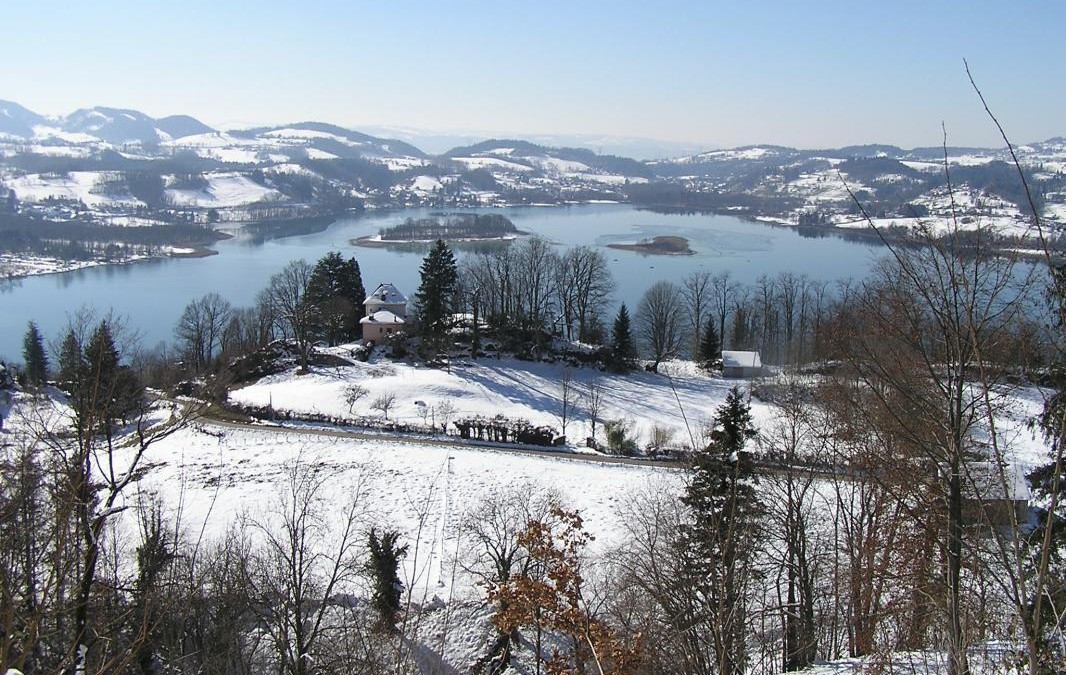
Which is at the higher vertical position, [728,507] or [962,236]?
[962,236]

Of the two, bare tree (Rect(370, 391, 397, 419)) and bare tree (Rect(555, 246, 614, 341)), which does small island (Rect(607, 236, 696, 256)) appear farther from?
bare tree (Rect(370, 391, 397, 419))

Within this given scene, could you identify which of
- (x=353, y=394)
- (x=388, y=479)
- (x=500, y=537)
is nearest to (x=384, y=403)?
(x=353, y=394)

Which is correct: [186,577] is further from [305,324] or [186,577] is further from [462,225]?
[462,225]

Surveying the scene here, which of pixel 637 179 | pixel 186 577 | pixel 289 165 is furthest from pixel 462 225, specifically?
pixel 637 179

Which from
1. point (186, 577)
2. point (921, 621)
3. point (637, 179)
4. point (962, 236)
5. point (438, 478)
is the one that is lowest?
point (438, 478)

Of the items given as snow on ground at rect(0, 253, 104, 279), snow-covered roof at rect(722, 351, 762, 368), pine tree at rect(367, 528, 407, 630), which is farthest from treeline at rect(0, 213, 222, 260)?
pine tree at rect(367, 528, 407, 630)

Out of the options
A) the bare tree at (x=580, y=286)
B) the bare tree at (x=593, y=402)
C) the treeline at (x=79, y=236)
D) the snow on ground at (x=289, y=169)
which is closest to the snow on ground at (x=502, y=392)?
the bare tree at (x=593, y=402)

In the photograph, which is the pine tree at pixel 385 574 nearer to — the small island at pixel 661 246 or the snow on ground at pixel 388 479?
the snow on ground at pixel 388 479
